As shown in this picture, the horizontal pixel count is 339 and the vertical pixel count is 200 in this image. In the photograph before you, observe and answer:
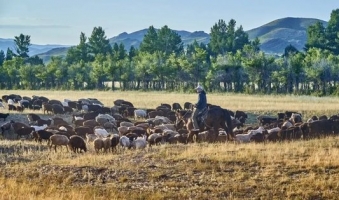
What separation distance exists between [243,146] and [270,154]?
2.42 metres

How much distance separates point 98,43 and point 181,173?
10424 cm

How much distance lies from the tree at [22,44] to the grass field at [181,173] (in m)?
107

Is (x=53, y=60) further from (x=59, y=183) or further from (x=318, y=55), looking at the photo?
(x=59, y=183)

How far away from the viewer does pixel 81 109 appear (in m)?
46.8

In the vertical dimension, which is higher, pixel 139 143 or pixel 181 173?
pixel 139 143

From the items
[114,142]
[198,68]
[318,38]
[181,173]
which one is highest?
[318,38]

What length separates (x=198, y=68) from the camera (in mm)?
88938

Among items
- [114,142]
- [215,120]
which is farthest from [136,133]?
[215,120]

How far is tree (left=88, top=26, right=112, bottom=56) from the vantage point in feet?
392

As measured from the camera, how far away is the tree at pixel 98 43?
119562 millimetres

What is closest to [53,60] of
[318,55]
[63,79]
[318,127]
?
[63,79]

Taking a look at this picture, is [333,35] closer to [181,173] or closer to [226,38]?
[226,38]

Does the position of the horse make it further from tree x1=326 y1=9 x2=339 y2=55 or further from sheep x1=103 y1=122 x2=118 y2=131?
tree x1=326 y1=9 x2=339 y2=55

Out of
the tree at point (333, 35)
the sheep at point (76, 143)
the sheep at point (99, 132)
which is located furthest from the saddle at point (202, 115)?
the tree at point (333, 35)
